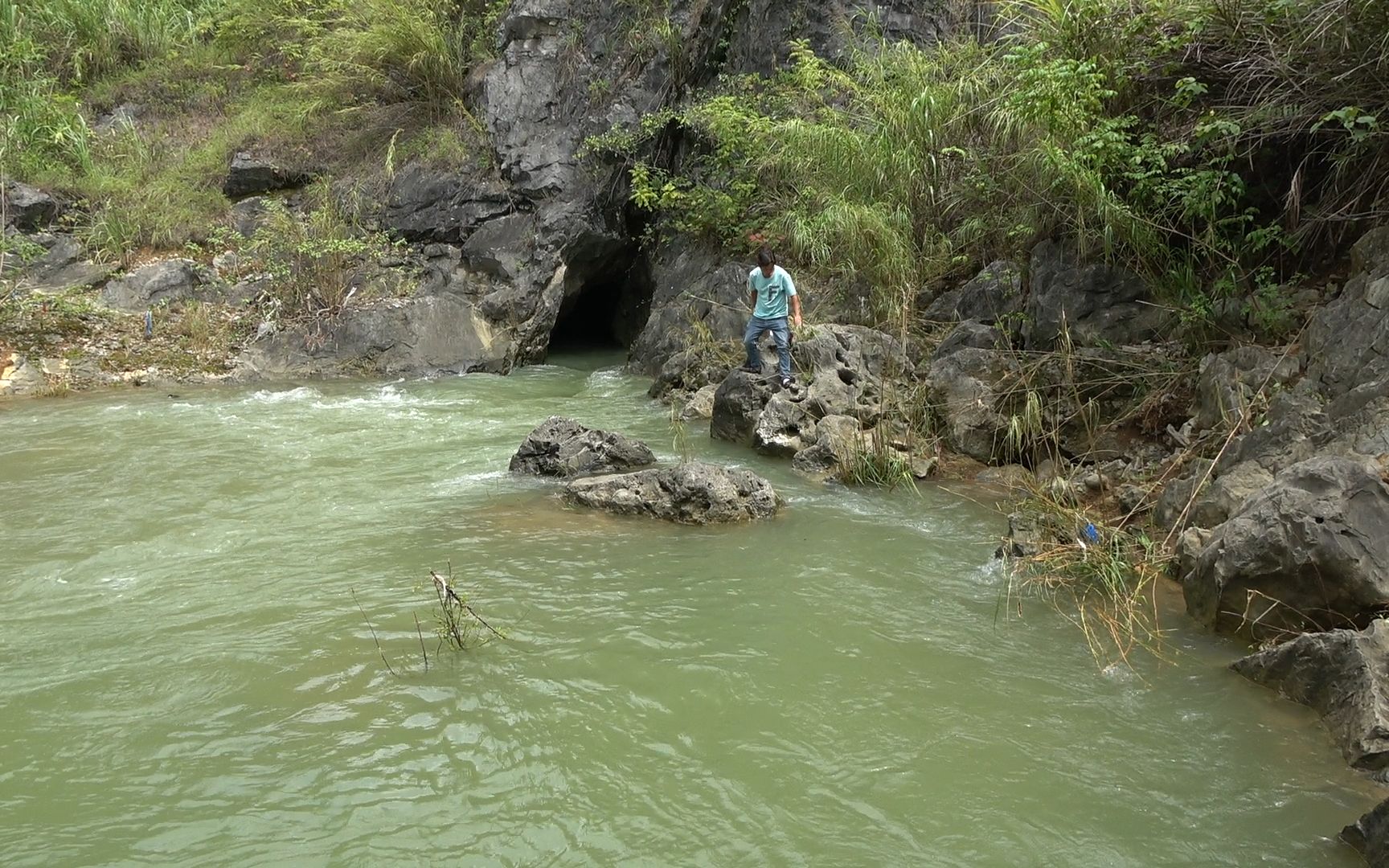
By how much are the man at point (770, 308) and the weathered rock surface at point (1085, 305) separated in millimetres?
2315

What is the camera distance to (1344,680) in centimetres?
338

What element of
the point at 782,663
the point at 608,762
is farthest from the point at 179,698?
the point at 782,663

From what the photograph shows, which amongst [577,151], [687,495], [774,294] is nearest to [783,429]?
[774,294]

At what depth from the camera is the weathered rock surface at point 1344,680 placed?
123 inches

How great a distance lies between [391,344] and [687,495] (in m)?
8.31

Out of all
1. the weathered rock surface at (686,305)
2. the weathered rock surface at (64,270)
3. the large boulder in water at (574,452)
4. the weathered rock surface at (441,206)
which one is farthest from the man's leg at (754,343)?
the weathered rock surface at (64,270)

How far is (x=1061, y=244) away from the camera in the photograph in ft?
25.6

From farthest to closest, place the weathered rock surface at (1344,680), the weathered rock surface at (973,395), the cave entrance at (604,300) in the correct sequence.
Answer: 1. the cave entrance at (604,300)
2. the weathered rock surface at (973,395)
3. the weathered rock surface at (1344,680)

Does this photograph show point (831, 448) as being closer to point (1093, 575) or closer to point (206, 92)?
point (1093, 575)

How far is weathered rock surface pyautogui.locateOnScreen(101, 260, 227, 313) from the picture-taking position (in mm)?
13070

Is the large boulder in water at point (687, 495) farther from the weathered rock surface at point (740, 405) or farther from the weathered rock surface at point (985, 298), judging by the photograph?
the weathered rock surface at point (985, 298)

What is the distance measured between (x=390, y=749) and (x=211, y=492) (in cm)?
434

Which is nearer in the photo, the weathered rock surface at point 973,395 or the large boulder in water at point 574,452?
the large boulder in water at point 574,452

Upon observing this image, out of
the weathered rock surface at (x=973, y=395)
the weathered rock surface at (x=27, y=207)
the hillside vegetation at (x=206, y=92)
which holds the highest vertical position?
the hillside vegetation at (x=206, y=92)
